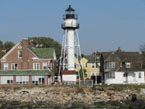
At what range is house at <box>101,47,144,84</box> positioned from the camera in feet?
232

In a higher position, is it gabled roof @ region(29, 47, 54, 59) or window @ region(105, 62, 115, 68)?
gabled roof @ region(29, 47, 54, 59)

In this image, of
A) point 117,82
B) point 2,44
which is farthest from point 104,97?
point 2,44

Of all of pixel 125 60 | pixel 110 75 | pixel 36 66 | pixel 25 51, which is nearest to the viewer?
pixel 25 51

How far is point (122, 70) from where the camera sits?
233 ft

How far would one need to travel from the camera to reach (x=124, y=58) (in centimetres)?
7231

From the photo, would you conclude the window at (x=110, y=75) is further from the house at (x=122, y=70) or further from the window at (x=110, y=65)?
the window at (x=110, y=65)

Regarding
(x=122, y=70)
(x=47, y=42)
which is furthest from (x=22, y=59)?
(x=47, y=42)

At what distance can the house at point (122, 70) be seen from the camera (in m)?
70.8

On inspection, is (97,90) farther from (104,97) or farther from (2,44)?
(2,44)

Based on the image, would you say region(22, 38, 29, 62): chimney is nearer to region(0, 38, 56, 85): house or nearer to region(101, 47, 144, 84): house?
region(0, 38, 56, 85): house

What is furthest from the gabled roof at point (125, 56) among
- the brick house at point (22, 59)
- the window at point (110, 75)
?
the brick house at point (22, 59)

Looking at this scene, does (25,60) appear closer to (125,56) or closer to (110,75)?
(110,75)

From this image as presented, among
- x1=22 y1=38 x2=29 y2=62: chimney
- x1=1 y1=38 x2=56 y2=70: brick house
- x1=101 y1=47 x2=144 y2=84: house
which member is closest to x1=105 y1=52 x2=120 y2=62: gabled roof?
x1=101 y1=47 x2=144 y2=84: house

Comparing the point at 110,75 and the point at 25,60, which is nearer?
the point at 25,60
